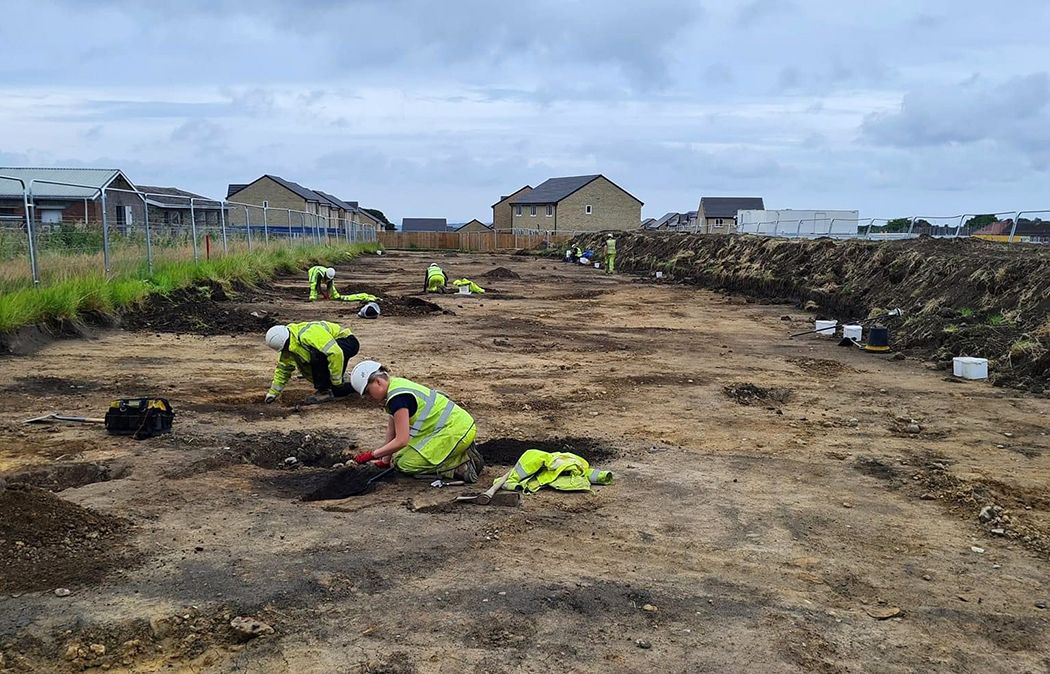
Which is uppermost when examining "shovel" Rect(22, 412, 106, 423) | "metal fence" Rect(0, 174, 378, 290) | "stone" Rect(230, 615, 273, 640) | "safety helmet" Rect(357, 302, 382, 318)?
"metal fence" Rect(0, 174, 378, 290)

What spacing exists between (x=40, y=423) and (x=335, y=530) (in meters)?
4.26

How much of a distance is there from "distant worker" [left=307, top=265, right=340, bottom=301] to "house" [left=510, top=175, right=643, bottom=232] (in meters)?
61.2

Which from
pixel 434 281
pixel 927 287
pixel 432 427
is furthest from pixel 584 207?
pixel 432 427

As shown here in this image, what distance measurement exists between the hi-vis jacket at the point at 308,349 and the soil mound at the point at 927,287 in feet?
27.7

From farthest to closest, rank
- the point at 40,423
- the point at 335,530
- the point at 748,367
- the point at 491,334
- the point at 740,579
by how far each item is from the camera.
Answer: the point at 491,334 < the point at 748,367 < the point at 40,423 < the point at 335,530 < the point at 740,579

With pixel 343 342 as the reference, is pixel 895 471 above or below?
below

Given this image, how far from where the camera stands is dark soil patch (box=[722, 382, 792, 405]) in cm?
1091

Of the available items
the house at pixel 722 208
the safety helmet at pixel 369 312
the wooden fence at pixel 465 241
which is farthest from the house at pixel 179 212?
Answer: the house at pixel 722 208

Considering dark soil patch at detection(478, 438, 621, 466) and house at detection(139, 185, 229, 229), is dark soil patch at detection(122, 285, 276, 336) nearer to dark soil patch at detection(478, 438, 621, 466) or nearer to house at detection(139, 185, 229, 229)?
house at detection(139, 185, 229, 229)

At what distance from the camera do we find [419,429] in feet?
23.0

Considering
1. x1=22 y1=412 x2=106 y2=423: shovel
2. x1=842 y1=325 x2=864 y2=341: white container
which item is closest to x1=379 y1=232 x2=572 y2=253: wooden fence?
x1=842 y1=325 x2=864 y2=341: white container

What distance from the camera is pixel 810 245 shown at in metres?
27.0

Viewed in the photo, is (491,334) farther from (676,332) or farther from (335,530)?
(335,530)

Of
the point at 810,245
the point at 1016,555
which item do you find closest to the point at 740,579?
the point at 1016,555
